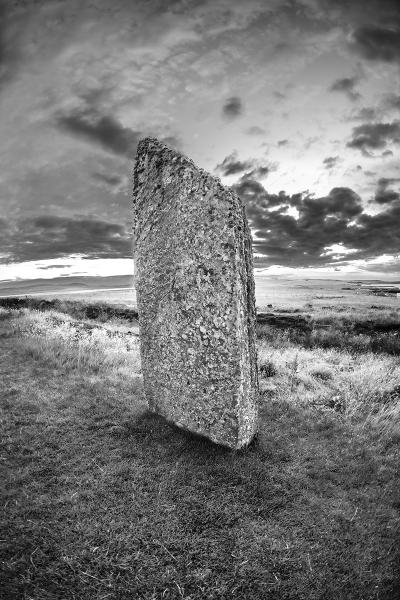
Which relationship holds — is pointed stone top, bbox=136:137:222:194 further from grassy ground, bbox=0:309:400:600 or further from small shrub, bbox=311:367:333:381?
small shrub, bbox=311:367:333:381

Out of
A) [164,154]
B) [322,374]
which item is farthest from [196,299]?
[322,374]

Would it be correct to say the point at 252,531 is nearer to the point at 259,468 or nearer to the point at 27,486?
the point at 259,468

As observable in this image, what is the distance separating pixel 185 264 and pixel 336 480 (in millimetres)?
3621

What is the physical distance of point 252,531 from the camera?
3494 millimetres

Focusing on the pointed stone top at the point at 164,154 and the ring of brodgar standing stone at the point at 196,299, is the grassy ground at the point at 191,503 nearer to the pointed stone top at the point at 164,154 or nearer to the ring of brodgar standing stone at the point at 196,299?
the ring of brodgar standing stone at the point at 196,299

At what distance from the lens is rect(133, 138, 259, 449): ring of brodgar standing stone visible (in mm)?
4621

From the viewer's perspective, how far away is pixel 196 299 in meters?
4.92

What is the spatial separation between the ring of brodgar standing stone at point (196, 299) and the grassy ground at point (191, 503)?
0.55 meters

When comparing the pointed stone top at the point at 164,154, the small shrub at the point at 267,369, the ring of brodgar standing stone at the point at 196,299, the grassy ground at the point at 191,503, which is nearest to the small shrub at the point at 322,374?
the small shrub at the point at 267,369

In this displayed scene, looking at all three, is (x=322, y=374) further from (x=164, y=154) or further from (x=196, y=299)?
(x=164, y=154)

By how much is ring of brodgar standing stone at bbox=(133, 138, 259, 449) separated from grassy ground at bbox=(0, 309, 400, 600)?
1.81 ft

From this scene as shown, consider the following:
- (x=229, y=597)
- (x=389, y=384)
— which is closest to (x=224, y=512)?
(x=229, y=597)

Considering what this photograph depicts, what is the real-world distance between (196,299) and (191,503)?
2.60 meters

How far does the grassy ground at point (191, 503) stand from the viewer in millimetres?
2955
